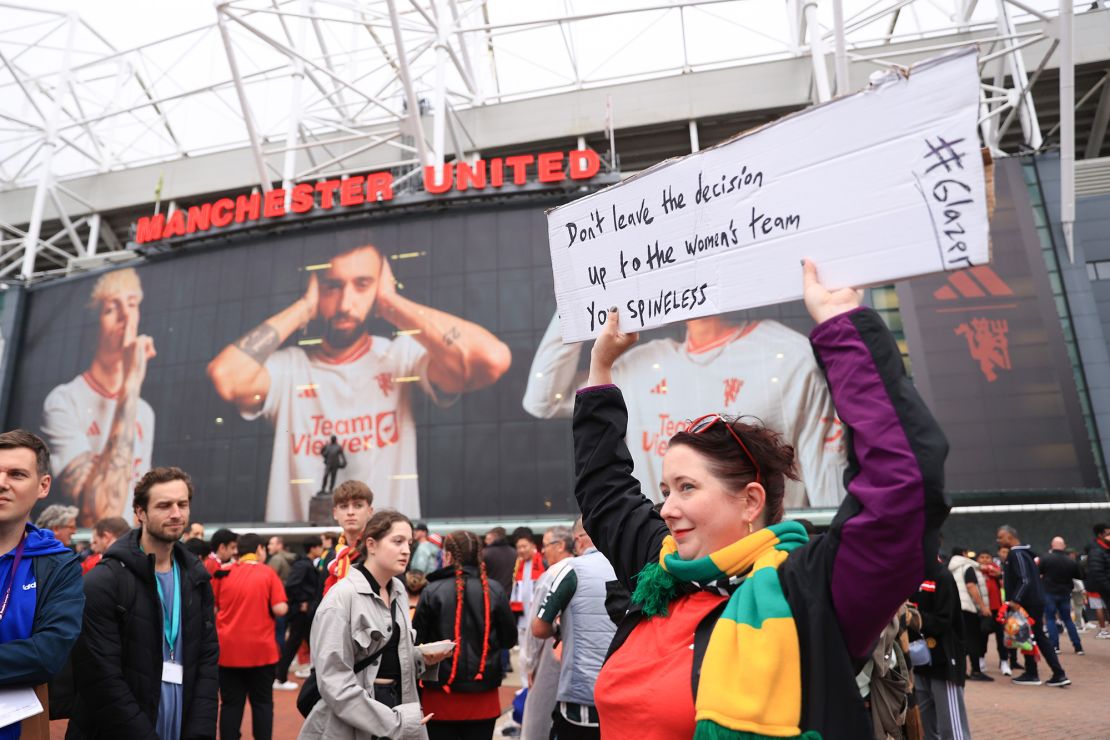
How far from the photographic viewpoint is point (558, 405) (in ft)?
72.1

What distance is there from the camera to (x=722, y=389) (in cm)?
2138

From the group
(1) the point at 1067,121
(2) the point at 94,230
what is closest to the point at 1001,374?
(1) the point at 1067,121

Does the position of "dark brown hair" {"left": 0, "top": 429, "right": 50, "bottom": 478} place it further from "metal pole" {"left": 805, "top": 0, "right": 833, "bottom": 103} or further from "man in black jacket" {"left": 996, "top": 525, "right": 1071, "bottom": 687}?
"metal pole" {"left": 805, "top": 0, "right": 833, "bottom": 103}

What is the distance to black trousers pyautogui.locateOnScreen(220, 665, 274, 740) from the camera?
559cm

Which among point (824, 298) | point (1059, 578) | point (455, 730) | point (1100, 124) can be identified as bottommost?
point (1059, 578)

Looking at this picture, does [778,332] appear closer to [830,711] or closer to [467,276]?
[467,276]

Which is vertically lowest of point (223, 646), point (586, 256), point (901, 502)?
point (223, 646)

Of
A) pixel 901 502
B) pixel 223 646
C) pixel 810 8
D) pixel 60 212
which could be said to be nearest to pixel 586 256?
pixel 901 502

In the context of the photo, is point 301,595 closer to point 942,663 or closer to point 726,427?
point 942,663

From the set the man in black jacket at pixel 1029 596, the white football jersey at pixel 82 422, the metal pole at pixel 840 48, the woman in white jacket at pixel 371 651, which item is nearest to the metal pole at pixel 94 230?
the white football jersey at pixel 82 422

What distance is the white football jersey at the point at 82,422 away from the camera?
25.3m

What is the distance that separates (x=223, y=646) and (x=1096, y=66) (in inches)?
1285

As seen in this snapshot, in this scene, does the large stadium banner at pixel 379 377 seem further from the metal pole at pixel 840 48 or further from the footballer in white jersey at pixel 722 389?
the metal pole at pixel 840 48

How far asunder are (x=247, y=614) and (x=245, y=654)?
33 cm
